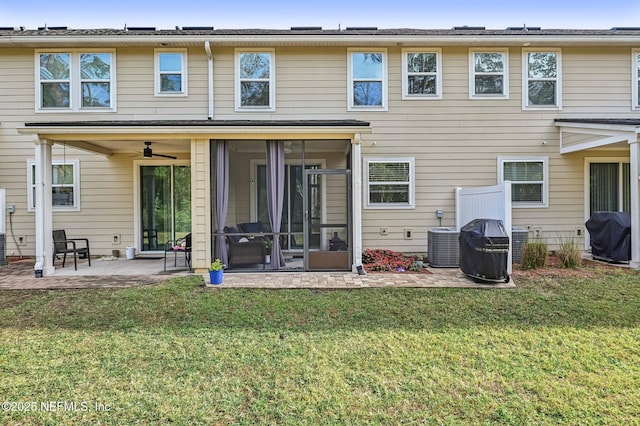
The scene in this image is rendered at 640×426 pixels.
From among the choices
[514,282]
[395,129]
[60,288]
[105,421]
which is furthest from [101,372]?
[395,129]

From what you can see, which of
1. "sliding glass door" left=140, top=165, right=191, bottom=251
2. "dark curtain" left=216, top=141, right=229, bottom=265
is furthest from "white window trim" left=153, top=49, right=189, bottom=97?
"dark curtain" left=216, top=141, right=229, bottom=265

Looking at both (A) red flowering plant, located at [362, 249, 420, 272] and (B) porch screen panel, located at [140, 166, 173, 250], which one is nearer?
(A) red flowering plant, located at [362, 249, 420, 272]

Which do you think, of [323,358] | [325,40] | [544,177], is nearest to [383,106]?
[325,40]

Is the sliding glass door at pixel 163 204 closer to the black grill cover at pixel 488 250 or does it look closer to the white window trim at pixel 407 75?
the white window trim at pixel 407 75

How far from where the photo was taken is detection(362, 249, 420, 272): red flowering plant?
7.28m

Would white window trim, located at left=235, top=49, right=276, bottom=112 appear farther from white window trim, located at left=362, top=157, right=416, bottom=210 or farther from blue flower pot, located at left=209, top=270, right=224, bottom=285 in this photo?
blue flower pot, located at left=209, top=270, right=224, bottom=285

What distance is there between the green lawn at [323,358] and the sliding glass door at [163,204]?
401cm

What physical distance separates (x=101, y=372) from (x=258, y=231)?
13.6 ft

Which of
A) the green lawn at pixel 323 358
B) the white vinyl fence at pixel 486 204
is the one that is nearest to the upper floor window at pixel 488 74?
the white vinyl fence at pixel 486 204

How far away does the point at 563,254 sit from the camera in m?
7.40

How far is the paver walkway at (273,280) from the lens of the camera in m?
5.98

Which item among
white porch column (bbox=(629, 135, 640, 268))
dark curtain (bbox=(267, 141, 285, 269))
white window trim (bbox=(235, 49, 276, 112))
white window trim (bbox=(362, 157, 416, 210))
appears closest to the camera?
white porch column (bbox=(629, 135, 640, 268))

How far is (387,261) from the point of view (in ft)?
24.8

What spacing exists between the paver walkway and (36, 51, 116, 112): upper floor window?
14.1ft
